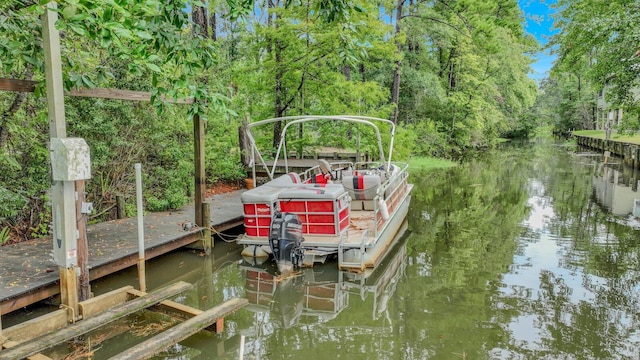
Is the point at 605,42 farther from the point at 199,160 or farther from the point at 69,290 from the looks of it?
the point at 69,290

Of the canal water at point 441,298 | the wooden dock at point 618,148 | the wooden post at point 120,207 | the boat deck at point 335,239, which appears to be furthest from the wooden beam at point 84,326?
the wooden dock at point 618,148

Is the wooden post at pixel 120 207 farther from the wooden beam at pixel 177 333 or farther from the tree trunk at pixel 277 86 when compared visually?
the tree trunk at pixel 277 86

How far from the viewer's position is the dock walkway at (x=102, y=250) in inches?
208

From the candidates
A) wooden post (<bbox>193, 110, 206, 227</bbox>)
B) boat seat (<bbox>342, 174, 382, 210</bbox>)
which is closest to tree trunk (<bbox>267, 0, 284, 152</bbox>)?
boat seat (<bbox>342, 174, 382, 210</bbox>)

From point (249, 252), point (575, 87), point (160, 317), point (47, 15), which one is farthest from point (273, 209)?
point (575, 87)

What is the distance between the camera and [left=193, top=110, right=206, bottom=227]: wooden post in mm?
7734

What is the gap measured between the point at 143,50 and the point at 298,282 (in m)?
4.16

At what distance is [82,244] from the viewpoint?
4.90 m

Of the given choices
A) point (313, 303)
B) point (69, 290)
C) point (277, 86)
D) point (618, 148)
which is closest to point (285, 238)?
point (313, 303)

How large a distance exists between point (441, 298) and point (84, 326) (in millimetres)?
4522

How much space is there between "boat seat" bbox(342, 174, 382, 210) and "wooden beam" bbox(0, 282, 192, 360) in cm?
468

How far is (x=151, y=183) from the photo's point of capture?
9.98m

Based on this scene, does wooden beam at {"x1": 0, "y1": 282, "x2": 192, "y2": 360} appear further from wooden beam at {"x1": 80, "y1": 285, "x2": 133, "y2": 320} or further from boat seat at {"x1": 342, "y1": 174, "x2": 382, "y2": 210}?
boat seat at {"x1": 342, "y1": 174, "x2": 382, "y2": 210}

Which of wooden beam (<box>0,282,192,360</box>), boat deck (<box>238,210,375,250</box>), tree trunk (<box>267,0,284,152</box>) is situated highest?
tree trunk (<box>267,0,284,152</box>)
